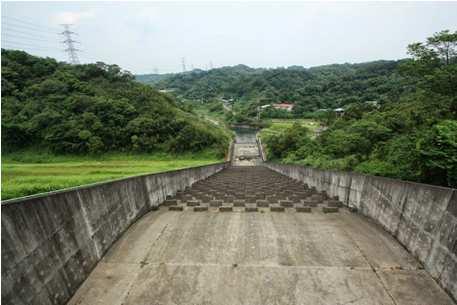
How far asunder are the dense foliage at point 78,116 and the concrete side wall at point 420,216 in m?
35.1

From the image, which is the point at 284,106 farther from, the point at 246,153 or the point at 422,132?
the point at 422,132

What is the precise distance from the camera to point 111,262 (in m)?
4.51

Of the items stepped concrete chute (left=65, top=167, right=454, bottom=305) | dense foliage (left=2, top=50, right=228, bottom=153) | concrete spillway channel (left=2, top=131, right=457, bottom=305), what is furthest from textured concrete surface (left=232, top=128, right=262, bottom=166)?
concrete spillway channel (left=2, top=131, right=457, bottom=305)

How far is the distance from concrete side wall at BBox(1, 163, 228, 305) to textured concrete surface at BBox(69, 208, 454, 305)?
0.30 metres

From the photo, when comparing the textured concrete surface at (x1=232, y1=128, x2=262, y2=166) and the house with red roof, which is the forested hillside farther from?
the textured concrete surface at (x1=232, y1=128, x2=262, y2=166)

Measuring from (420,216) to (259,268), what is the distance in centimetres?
279

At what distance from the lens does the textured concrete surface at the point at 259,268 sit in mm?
3633

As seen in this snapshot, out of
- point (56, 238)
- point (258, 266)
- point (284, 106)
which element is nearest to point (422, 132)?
point (258, 266)

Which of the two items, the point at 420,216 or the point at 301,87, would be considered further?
the point at 301,87

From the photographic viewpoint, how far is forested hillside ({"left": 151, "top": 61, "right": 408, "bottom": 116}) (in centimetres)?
7621

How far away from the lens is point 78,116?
37594 millimetres

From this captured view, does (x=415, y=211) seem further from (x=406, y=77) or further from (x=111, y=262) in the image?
(x=406, y=77)

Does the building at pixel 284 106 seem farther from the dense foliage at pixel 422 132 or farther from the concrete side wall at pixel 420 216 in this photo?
the concrete side wall at pixel 420 216

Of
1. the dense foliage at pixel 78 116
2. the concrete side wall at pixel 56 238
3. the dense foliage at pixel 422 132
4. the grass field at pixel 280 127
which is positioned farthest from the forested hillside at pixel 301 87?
the concrete side wall at pixel 56 238
